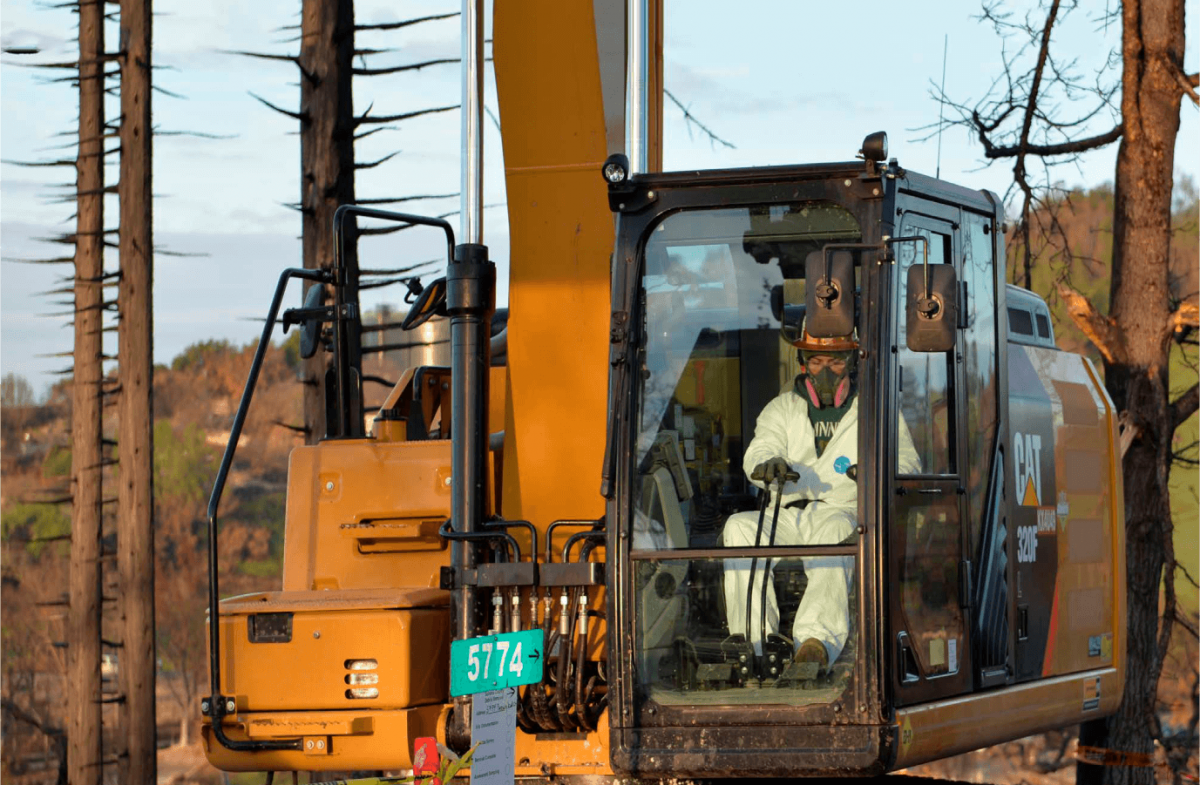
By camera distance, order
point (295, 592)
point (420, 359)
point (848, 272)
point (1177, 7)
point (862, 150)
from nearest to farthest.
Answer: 1. point (848, 272)
2. point (862, 150)
3. point (295, 592)
4. point (1177, 7)
5. point (420, 359)

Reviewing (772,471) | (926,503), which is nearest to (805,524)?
(772,471)

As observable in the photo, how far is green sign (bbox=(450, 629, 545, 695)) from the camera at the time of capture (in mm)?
5004

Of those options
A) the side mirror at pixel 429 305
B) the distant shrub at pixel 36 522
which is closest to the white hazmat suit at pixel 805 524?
the side mirror at pixel 429 305

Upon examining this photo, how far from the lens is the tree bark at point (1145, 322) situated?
1094 centimetres

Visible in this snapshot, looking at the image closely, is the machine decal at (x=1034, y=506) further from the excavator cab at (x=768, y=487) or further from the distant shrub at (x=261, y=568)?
the distant shrub at (x=261, y=568)

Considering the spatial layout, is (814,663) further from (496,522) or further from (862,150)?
(862,150)

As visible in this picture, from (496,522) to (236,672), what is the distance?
1.30m

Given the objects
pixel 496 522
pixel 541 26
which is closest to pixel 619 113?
pixel 541 26

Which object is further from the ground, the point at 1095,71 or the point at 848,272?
the point at 1095,71

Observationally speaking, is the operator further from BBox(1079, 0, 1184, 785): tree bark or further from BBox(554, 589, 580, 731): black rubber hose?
BBox(1079, 0, 1184, 785): tree bark

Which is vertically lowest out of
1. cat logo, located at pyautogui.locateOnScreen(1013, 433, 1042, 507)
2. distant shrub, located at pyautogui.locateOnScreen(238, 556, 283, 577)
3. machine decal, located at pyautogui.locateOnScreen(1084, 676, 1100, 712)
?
distant shrub, located at pyautogui.locateOnScreen(238, 556, 283, 577)

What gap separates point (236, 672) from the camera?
20.8 feet

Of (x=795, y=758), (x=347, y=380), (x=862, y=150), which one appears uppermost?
(x=862, y=150)

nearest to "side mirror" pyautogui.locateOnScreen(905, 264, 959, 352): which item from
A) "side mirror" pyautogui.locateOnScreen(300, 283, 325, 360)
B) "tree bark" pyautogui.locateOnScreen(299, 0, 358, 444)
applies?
"side mirror" pyautogui.locateOnScreen(300, 283, 325, 360)
